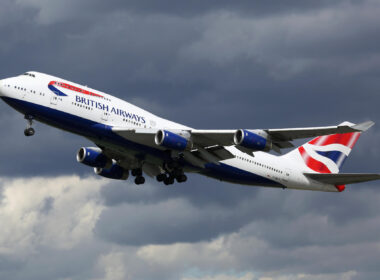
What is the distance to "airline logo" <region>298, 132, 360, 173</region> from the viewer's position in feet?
253

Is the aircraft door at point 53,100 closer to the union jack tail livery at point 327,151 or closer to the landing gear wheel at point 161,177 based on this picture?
the landing gear wheel at point 161,177

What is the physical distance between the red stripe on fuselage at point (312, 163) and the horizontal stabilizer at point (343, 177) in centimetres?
294

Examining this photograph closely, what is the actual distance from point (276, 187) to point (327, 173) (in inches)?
200

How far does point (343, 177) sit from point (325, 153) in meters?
8.92

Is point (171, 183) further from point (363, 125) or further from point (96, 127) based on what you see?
point (363, 125)

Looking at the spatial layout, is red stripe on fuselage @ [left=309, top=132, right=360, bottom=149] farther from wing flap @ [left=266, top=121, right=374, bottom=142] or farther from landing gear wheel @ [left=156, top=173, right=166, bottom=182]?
wing flap @ [left=266, top=121, right=374, bottom=142]

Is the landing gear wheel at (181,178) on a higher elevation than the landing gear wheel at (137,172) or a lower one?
lower

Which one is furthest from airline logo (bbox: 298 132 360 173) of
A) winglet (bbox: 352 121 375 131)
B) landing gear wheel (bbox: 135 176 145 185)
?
winglet (bbox: 352 121 375 131)

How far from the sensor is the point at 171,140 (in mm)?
61812

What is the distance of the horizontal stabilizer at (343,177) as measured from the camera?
66.2m

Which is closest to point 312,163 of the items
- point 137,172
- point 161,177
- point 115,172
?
point 161,177

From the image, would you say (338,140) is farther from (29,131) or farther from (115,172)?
(29,131)

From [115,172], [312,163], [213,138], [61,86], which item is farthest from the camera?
[312,163]

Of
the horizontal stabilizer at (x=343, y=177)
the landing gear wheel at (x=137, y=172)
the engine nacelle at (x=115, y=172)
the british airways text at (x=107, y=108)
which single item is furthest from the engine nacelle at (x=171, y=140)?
the horizontal stabilizer at (x=343, y=177)
